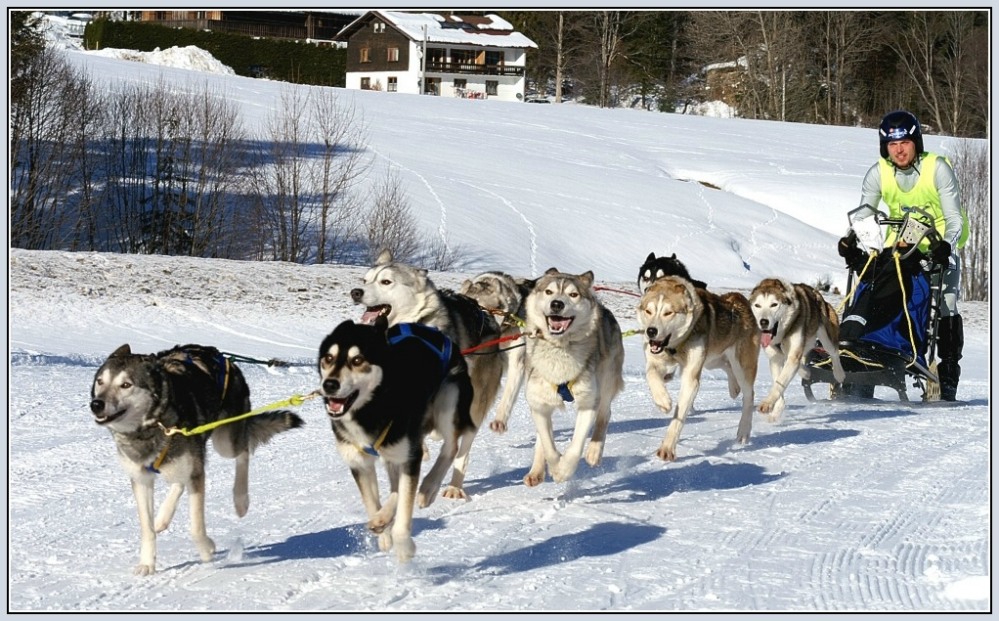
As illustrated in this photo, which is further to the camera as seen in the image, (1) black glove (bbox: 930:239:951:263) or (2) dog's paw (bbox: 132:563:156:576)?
(1) black glove (bbox: 930:239:951:263)

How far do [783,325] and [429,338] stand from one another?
371cm

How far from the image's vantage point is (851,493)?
21.2 ft

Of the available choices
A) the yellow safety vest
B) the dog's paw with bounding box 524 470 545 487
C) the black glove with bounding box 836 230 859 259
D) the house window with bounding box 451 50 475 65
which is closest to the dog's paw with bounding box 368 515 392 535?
the dog's paw with bounding box 524 470 545 487

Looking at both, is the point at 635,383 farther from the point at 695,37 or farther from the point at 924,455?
the point at 695,37

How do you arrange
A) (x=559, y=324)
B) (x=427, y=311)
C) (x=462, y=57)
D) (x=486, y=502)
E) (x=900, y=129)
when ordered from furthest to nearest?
(x=462, y=57), (x=900, y=129), (x=427, y=311), (x=559, y=324), (x=486, y=502)

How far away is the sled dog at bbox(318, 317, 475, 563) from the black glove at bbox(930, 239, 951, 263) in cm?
485

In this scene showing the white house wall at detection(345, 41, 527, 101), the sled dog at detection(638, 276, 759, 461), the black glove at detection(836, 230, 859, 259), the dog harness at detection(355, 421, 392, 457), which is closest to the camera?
the dog harness at detection(355, 421, 392, 457)

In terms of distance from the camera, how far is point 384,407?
4746 mm

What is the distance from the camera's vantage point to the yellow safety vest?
8.86 meters

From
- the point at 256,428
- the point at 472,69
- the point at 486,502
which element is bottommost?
the point at 486,502

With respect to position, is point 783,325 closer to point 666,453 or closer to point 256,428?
point 666,453

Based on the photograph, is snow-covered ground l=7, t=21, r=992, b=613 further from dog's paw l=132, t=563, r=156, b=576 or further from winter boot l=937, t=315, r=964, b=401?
winter boot l=937, t=315, r=964, b=401

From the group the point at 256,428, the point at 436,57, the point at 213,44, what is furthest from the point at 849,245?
the point at 436,57

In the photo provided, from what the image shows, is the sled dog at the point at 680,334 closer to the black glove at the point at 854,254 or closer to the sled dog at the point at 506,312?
the sled dog at the point at 506,312
